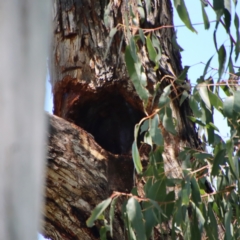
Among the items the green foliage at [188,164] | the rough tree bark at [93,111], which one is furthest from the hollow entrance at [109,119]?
the green foliage at [188,164]

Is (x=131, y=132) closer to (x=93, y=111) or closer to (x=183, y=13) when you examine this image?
(x=93, y=111)

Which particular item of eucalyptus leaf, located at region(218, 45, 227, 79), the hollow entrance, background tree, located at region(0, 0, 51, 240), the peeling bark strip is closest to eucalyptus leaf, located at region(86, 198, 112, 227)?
the peeling bark strip

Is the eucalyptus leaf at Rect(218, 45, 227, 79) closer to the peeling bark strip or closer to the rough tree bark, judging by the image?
the rough tree bark

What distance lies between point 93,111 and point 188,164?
38cm

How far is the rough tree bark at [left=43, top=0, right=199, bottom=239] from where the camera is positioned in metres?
1.53

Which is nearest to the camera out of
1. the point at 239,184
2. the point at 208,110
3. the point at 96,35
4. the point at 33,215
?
the point at 33,215

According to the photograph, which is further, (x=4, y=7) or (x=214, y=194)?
(x=214, y=194)

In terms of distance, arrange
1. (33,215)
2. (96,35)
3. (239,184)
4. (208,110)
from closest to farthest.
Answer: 1. (33,215)
2. (239,184)
3. (208,110)
4. (96,35)

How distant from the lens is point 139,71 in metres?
1.53

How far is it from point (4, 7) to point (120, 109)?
138 centimetres

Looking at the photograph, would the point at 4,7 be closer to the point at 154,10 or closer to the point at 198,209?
the point at 198,209

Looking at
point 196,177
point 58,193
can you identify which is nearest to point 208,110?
point 196,177

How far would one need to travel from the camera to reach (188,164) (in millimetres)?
1638

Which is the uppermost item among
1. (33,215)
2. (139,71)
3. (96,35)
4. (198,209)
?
(96,35)
